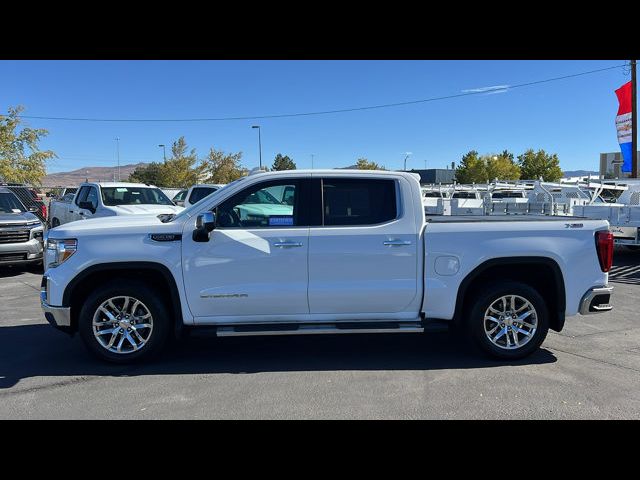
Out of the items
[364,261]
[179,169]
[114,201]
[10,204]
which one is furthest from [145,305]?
[179,169]

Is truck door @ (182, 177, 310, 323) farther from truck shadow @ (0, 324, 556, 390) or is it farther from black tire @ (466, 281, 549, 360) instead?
black tire @ (466, 281, 549, 360)

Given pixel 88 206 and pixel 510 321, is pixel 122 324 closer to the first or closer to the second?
pixel 510 321

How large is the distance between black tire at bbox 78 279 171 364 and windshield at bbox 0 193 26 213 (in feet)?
23.8

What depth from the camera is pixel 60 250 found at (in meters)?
4.83

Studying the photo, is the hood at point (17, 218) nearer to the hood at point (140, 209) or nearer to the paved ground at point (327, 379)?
the hood at point (140, 209)

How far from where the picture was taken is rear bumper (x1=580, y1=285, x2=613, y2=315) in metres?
4.96

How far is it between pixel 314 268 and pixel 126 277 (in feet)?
6.19

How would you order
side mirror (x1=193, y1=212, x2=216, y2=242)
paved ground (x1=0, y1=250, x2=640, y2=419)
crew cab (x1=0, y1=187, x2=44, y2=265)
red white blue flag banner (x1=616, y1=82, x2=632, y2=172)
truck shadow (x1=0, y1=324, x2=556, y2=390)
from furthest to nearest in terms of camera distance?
1. red white blue flag banner (x1=616, y1=82, x2=632, y2=172)
2. crew cab (x1=0, y1=187, x2=44, y2=265)
3. truck shadow (x1=0, y1=324, x2=556, y2=390)
4. side mirror (x1=193, y1=212, x2=216, y2=242)
5. paved ground (x1=0, y1=250, x2=640, y2=419)

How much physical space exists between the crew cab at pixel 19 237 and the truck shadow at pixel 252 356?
14.2 feet

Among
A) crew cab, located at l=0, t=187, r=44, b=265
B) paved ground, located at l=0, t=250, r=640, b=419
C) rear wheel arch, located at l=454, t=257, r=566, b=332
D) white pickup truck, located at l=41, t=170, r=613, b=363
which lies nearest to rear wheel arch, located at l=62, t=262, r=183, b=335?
white pickup truck, located at l=41, t=170, r=613, b=363

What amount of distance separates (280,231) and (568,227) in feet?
9.44

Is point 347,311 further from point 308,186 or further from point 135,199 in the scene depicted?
point 135,199

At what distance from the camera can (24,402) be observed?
4.13m
